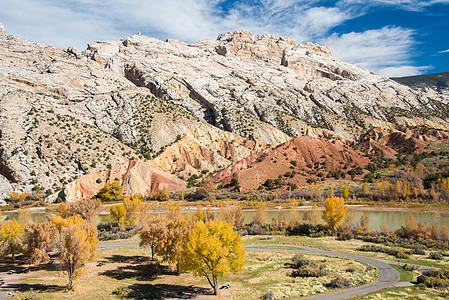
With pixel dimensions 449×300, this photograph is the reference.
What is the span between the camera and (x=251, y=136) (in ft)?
381

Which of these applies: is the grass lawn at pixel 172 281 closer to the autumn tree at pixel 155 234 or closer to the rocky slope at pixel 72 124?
the autumn tree at pixel 155 234

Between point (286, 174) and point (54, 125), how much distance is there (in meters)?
72.6

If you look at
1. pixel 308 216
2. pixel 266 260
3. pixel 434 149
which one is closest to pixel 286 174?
pixel 308 216

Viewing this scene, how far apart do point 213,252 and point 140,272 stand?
9971mm

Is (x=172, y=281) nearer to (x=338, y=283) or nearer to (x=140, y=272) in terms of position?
A: (x=140, y=272)

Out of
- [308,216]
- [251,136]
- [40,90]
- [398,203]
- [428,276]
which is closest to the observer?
[428,276]

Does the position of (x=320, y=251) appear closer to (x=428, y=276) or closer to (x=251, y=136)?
(x=428, y=276)

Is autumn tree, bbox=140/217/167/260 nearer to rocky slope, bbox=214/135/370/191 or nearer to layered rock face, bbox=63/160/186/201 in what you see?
layered rock face, bbox=63/160/186/201

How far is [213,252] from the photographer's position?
61.8ft

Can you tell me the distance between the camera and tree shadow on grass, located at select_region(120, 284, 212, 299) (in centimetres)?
1903

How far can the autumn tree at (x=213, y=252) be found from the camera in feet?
61.8

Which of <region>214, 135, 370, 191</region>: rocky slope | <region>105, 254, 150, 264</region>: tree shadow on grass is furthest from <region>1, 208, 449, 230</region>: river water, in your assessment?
<region>105, 254, 150, 264</region>: tree shadow on grass

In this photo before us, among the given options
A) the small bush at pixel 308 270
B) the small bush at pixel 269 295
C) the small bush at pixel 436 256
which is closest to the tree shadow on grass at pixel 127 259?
the small bush at pixel 269 295

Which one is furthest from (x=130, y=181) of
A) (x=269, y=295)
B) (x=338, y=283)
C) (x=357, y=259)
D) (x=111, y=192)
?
(x=338, y=283)
